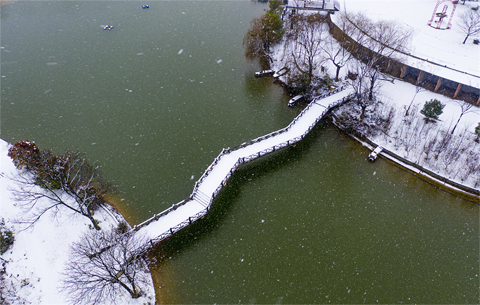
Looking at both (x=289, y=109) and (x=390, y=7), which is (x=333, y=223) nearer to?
(x=289, y=109)

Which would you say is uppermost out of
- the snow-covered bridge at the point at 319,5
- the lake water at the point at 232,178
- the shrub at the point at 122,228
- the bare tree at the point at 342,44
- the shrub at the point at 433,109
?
the snow-covered bridge at the point at 319,5

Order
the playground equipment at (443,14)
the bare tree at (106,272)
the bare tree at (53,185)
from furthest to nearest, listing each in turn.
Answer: the playground equipment at (443,14)
the bare tree at (53,185)
the bare tree at (106,272)

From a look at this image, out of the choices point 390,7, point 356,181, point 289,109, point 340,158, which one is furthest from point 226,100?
point 390,7

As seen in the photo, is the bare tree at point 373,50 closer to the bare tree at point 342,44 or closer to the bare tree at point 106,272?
the bare tree at point 342,44

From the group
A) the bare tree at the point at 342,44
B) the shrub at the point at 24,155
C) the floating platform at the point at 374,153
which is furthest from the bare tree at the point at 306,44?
the shrub at the point at 24,155

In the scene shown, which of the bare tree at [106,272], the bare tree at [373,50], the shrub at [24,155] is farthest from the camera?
the bare tree at [373,50]

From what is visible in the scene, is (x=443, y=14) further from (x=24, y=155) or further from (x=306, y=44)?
(x=24, y=155)

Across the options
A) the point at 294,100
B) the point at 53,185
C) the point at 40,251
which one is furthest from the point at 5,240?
the point at 294,100
